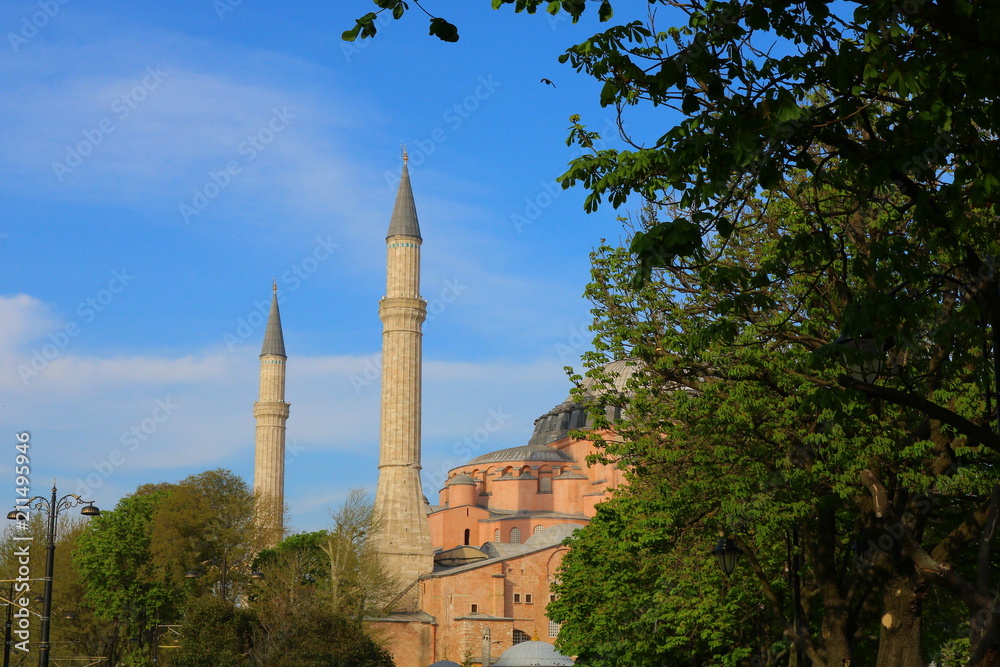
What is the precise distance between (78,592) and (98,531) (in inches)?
170

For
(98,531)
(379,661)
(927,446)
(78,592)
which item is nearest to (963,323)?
(927,446)

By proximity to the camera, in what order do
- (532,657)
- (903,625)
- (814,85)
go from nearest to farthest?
(814,85), (903,625), (532,657)

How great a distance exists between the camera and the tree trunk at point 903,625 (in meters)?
14.3

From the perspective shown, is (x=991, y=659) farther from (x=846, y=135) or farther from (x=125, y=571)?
(x=125, y=571)

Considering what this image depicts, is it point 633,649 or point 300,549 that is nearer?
point 633,649

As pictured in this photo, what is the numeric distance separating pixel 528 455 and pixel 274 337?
21.3m

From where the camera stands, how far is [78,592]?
5203cm

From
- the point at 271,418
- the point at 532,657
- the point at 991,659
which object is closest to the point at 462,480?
the point at 271,418

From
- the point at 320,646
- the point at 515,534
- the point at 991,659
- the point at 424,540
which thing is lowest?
the point at 320,646

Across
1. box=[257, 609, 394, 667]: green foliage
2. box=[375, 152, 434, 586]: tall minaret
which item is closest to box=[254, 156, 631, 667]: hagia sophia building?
box=[375, 152, 434, 586]: tall minaret

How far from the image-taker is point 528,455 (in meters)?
84.8

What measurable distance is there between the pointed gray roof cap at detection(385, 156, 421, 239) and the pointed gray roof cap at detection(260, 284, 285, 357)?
19.2 metres

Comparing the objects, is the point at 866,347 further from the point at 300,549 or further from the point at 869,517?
the point at 300,549

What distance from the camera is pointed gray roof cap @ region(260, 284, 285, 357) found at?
8369cm
